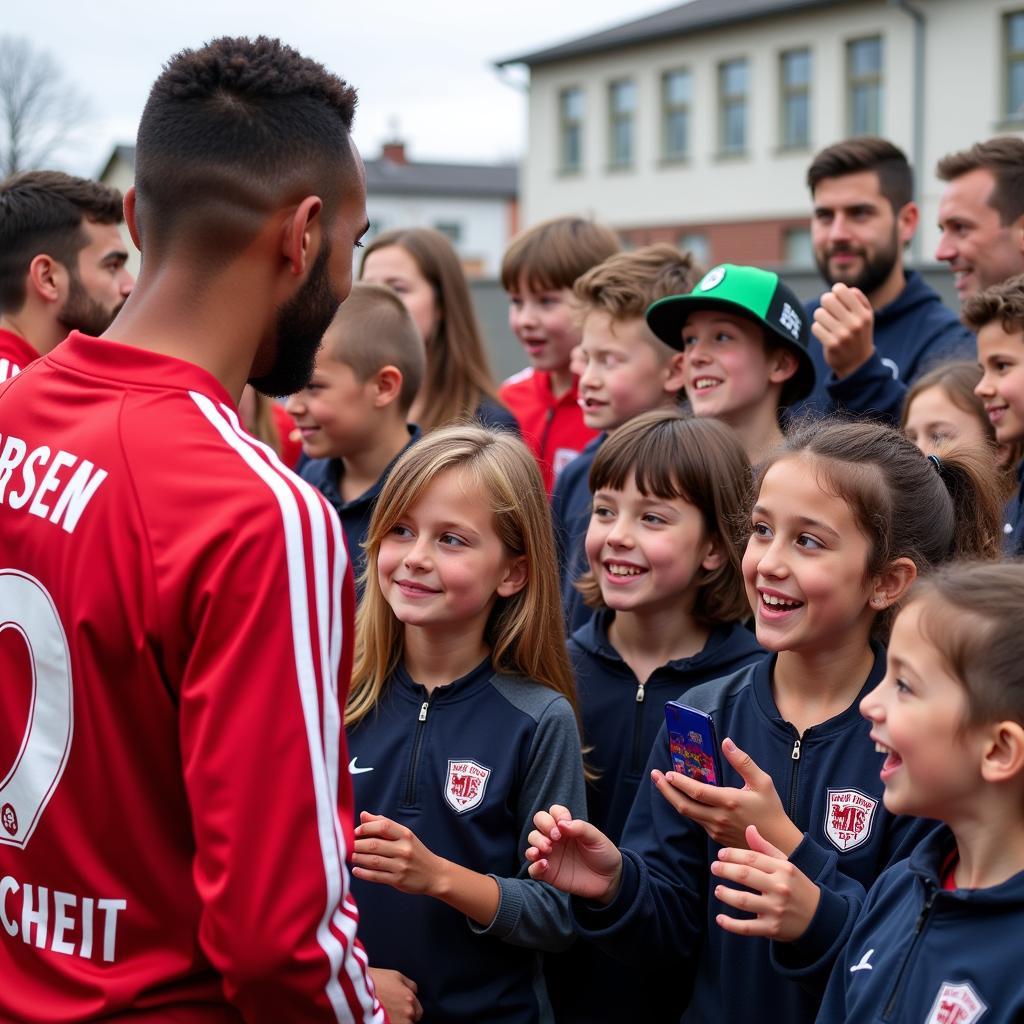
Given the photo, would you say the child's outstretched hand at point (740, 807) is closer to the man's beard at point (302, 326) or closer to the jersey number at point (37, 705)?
the man's beard at point (302, 326)

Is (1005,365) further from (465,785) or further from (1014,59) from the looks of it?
(1014,59)

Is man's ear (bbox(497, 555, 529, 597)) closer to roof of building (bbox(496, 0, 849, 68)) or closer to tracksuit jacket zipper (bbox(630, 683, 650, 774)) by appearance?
tracksuit jacket zipper (bbox(630, 683, 650, 774))

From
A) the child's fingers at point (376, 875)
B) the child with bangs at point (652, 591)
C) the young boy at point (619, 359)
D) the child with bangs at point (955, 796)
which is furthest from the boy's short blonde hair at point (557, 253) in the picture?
the child with bangs at point (955, 796)

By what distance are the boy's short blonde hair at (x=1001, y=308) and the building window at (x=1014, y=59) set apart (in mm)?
25245

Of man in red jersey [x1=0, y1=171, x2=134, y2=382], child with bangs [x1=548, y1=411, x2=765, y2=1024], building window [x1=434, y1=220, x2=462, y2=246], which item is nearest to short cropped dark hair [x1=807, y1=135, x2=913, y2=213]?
child with bangs [x1=548, y1=411, x2=765, y2=1024]

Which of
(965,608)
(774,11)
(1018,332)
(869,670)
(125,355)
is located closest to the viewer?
(125,355)

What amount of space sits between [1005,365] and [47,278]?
129 inches

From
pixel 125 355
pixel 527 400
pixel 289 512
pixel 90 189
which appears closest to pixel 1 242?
pixel 90 189

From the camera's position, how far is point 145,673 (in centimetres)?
175

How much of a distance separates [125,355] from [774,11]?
31980 millimetres

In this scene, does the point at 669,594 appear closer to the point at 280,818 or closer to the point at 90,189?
the point at 280,818

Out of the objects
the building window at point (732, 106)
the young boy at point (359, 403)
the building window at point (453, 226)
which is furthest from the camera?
the building window at point (453, 226)

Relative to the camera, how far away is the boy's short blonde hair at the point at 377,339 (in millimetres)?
4516

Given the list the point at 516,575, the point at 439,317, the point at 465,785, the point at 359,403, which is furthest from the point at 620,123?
the point at 465,785
